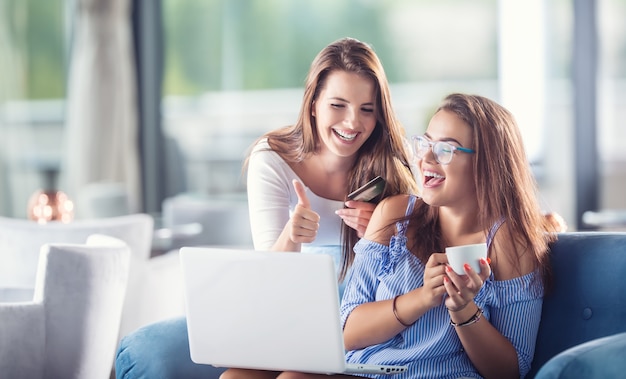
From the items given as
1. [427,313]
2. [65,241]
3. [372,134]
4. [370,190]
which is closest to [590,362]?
[427,313]

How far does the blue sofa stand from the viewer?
2.19 m

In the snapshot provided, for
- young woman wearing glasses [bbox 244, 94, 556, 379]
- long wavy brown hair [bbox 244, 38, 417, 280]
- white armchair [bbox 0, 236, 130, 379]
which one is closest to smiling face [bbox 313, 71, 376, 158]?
long wavy brown hair [bbox 244, 38, 417, 280]

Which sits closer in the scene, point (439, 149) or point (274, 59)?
point (439, 149)

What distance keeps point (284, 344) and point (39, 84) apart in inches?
185

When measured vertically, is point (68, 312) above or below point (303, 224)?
below

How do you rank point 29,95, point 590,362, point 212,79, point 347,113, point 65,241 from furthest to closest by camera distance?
point 212,79 < point 29,95 < point 65,241 < point 347,113 < point 590,362

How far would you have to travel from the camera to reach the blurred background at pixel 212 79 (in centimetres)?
549

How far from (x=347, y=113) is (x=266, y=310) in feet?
2.11

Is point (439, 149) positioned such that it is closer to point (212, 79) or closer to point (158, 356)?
point (158, 356)

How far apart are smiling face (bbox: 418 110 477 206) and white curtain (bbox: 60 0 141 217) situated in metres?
4.33

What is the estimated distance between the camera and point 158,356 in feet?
7.40

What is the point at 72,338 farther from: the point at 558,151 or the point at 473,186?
the point at 558,151

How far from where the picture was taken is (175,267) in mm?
3684

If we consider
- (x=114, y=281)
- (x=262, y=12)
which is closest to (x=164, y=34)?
(x=262, y=12)
